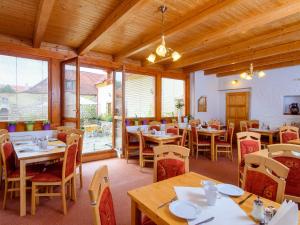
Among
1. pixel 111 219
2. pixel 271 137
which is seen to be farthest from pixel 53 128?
pixel 271 137

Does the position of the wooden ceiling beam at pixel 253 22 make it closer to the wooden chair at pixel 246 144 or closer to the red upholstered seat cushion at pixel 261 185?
the wooden chair at pixel 246 144

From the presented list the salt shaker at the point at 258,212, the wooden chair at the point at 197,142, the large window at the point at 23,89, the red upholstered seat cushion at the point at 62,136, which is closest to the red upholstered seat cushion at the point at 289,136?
the wooden chair at the point at 197,142

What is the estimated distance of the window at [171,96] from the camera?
637 cm

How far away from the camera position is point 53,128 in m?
4.22

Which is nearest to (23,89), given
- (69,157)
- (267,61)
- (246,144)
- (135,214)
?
(69,157)

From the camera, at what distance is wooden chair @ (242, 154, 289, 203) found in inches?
56.5

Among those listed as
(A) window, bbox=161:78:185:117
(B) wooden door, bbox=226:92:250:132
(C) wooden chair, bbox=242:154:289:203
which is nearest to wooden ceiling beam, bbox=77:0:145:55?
(C) wooden chair, bbox=242:154:289:203

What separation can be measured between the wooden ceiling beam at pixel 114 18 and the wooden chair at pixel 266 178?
6.94 feet

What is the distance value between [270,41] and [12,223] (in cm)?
508

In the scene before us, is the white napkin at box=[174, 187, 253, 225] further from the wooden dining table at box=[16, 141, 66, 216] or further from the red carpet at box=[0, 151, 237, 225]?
the wooden dining table at box=[16, 141, 66, 216]

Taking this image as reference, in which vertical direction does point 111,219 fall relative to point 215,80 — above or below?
A: below

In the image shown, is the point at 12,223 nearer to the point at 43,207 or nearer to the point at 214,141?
the point at 43,207

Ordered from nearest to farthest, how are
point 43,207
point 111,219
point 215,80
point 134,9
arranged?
1. point 111,219
2. point 134,9
3. point 43,207
4. point 215,80

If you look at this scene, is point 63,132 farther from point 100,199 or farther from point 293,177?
point 293,177
